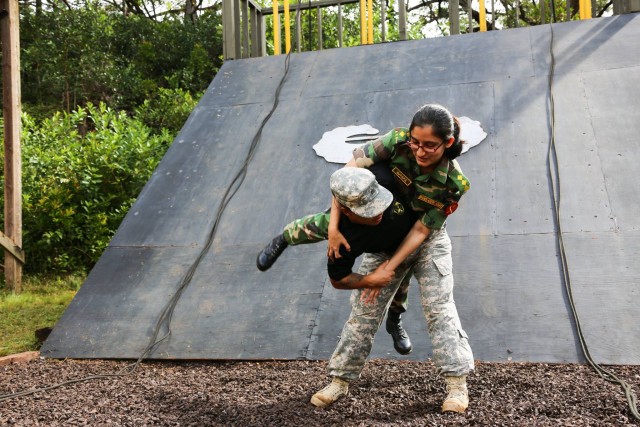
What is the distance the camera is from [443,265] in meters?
3.11

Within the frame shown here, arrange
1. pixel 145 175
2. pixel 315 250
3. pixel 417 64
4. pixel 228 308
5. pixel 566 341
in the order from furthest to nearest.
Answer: pixel 145 175
pixel 417 64
pixel 315 250
pixel 228 308
pixel 566 341

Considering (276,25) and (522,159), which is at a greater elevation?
(276,25)

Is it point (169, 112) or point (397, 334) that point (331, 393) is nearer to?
point (397, 334)

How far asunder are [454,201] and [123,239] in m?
3.15

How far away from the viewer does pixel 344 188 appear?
2.83 metres

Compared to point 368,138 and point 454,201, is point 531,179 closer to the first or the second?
point 368,138

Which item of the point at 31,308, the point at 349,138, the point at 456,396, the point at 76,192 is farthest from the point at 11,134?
the point at 456,396

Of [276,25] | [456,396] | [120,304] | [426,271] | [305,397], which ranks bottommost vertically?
[120,304]

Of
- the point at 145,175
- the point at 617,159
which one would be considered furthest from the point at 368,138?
the point at 145,175

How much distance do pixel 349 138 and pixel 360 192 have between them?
2.79m

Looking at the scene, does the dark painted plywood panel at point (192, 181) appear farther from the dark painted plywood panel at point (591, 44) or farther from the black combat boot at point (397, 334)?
the dark painted plywood panel at point (591, 44)

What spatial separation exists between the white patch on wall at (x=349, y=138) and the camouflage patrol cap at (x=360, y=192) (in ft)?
7.87

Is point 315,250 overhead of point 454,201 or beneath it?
beneath

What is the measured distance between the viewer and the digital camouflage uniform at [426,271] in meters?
2.97
